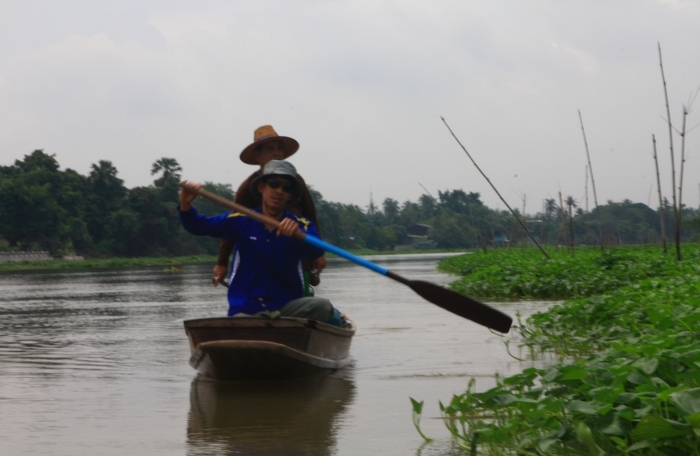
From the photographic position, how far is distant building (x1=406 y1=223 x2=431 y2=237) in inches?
4390

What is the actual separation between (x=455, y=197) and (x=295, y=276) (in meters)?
99.5

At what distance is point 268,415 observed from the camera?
459 centimetres

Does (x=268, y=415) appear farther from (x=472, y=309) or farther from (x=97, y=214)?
(x=97, y=214)

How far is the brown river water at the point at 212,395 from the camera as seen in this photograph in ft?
12.9

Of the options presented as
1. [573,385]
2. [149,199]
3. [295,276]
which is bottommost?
[573,385]

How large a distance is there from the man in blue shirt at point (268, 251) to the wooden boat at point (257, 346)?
0.54ft

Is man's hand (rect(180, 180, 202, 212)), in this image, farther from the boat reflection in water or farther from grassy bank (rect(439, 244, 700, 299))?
grassy bank (rect(439, 244, 700, 299))

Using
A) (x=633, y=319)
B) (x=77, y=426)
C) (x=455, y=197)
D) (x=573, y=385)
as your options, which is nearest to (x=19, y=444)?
(x=77, y=426)

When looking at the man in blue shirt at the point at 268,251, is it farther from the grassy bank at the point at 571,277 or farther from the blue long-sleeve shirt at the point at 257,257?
the grassy bank at the point at 571,277

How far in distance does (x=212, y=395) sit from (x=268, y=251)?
0.95 metres

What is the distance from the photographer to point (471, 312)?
5262mm

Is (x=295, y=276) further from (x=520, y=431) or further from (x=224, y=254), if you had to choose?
(x=520, y=431)

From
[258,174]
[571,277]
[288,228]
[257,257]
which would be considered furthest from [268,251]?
[571,277]

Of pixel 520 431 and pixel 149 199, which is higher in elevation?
pixel 149 199
